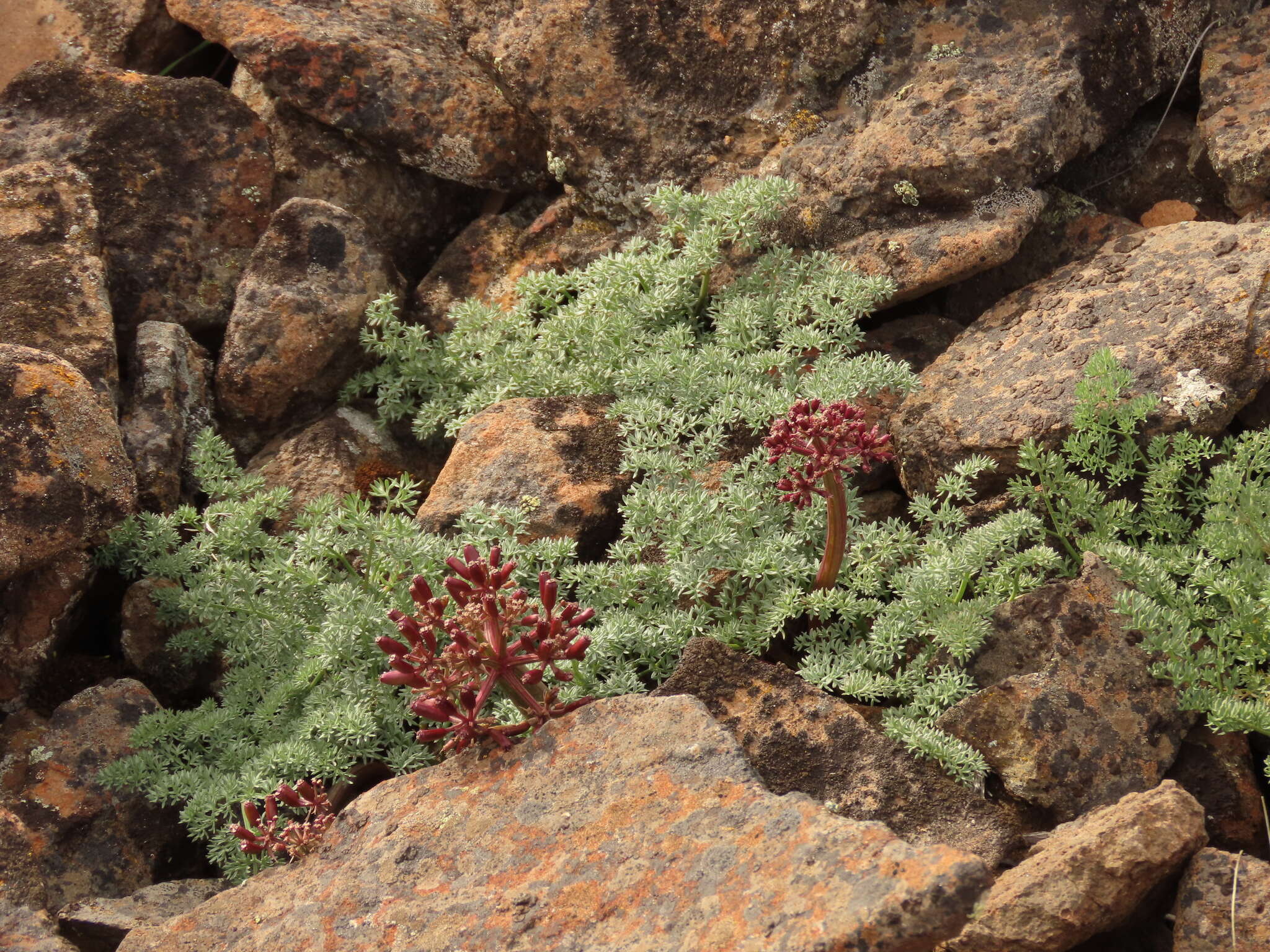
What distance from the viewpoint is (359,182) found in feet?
25.2

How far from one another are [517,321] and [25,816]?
335 centimetres

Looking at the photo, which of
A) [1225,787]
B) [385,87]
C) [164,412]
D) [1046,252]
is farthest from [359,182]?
[1225,787]

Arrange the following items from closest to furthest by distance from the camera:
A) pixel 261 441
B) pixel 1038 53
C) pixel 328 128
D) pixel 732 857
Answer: pixel 732 857 → pixel 1038 53 → pixel 261 441 → pixel 328 128

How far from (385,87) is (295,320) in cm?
168

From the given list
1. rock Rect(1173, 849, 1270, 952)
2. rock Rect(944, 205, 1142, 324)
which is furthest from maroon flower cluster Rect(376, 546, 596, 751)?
rock Rect(944, 205, 1142, 324)

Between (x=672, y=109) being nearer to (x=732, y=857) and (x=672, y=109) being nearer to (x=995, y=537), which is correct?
(x=995, y=537)

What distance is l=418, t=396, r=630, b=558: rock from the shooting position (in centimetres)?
556

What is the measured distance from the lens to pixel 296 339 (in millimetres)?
6637

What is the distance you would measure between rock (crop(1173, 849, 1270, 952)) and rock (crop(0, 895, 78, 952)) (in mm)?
3585

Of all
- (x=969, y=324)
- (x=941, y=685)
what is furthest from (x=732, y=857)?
(x=969, y=324)

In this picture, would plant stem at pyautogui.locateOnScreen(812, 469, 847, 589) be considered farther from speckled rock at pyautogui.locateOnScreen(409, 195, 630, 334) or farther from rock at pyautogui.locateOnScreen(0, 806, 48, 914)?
rock at pyautogui.locateOnScreen(0, 806, 48, 914)

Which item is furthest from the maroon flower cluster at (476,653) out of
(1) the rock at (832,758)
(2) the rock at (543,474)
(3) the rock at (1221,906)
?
(3) the rock at (1221,906)

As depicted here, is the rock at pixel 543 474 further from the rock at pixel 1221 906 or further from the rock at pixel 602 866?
the rock at pixel 1221 906

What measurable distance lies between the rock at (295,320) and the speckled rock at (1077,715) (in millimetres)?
3902
